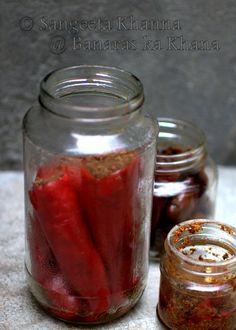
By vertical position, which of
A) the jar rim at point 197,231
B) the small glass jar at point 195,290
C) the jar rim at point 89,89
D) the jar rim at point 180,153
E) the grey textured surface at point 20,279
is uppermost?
the jar rim at point 89,89

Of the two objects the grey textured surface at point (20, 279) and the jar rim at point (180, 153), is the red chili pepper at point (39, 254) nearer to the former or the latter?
the grey textured surface at point (20, 279)

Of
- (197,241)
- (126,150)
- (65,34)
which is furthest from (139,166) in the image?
(65,34)

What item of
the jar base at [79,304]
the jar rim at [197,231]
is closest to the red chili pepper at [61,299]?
the jar base at [79,304]

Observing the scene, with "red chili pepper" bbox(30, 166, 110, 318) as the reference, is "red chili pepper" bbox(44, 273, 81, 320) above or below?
below

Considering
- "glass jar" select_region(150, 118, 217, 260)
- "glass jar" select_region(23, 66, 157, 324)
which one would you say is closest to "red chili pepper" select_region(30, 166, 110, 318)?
"glass jar" select_region(23, 66, 157, 324)

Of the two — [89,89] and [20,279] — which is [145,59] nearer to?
[89,89]

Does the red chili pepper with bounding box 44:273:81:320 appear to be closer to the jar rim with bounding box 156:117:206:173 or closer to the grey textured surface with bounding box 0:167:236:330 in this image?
the grey textured surface with bounding box 0:167:236:330

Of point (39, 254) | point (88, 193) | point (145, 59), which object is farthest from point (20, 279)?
point (145, 59)
